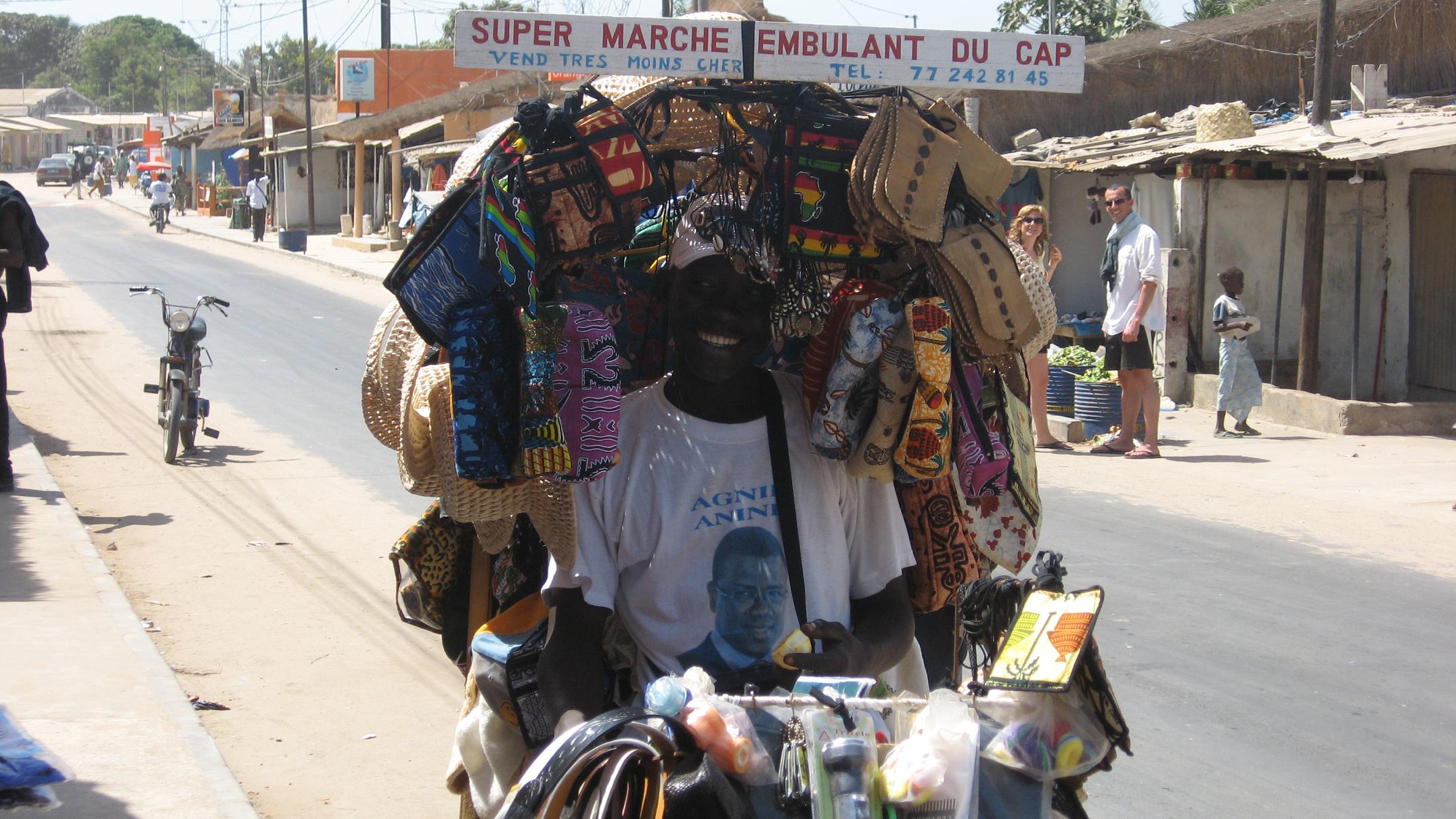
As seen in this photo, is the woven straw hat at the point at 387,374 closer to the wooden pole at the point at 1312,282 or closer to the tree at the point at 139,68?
the wooden pole at the point at 1312,282

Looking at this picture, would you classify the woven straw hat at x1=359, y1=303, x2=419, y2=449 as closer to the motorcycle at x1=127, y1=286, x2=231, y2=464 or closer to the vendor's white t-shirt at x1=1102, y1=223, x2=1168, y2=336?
the motorcycle at x1=127, y1=286, x2=231, y2=464

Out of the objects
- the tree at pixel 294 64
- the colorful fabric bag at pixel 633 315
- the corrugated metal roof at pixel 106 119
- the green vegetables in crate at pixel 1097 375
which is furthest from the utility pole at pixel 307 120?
the corrugated metal roof at pixel 106 119

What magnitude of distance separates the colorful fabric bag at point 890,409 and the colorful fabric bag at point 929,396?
0.02m

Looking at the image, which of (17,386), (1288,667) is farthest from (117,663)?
(17,386)

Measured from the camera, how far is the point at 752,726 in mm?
2123

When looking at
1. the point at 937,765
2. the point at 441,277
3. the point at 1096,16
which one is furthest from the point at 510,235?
the point at 1096,16

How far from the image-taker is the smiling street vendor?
2572 mm

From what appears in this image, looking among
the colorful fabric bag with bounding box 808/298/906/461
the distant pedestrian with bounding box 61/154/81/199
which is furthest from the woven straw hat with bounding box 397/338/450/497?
the distant pedestrian with bounding box 61/154/81/199

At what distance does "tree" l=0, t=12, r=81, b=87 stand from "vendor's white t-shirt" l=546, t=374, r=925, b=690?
156 meters

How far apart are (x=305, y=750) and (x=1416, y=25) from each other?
1805 cm

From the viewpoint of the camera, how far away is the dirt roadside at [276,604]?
183 inches

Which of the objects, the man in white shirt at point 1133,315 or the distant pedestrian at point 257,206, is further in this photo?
the distant pedestrian at point 257,206

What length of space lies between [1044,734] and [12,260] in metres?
7.69

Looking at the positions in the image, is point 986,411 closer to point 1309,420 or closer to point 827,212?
point 827,212
